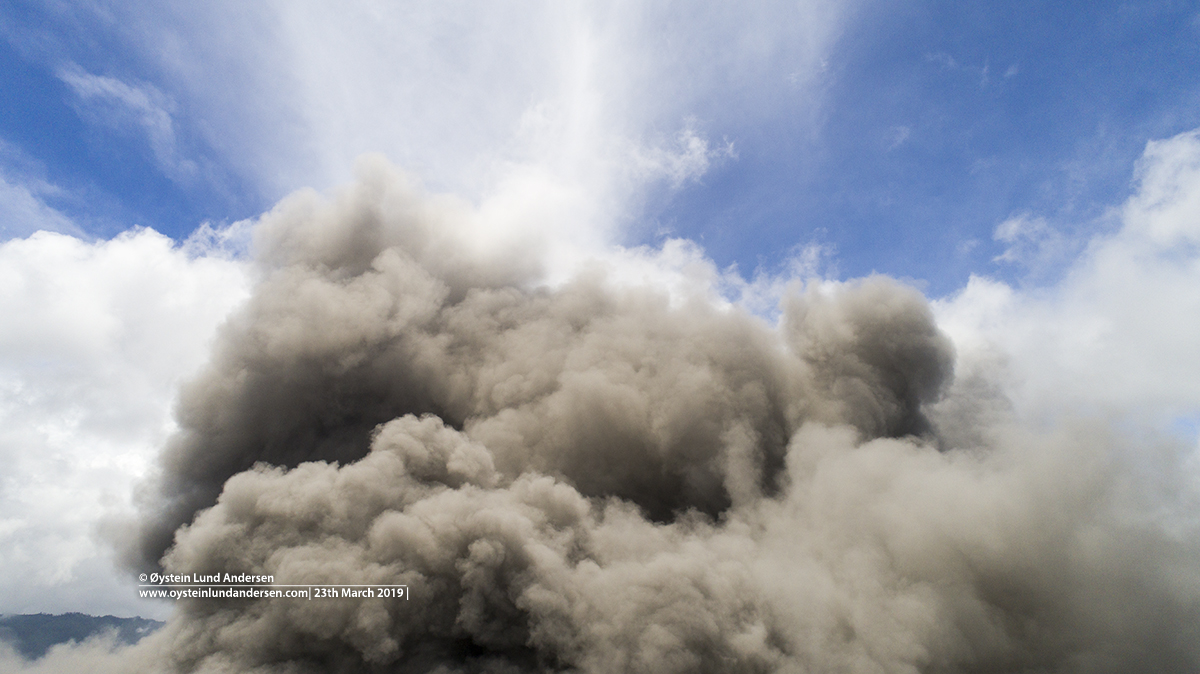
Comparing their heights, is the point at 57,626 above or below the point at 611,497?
above

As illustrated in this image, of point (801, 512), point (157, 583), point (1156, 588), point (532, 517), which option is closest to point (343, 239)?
point (157, 583)

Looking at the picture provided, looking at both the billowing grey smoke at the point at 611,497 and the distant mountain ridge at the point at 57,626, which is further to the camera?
the distant mountain ridge at the point at 57,626

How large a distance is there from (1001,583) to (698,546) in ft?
45.8

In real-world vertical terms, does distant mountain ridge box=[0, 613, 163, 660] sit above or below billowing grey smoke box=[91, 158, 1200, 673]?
above

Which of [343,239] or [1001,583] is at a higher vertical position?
[343,239]

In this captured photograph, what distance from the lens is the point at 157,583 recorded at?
26297 millimetres

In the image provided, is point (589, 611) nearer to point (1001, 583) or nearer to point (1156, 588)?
point (1001, 583)

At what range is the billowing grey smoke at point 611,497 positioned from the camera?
22.0 meters

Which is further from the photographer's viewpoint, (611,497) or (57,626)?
(57,626)

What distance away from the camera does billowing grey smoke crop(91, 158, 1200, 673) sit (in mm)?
22031

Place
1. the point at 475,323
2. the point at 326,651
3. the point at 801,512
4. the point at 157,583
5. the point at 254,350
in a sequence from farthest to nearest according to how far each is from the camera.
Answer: the point at 475,323, the point at 254,350, the point at 801,512, the point at 157,583, the point at 326,651

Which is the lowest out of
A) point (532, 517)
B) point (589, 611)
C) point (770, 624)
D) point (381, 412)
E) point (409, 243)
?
point (770, 624)

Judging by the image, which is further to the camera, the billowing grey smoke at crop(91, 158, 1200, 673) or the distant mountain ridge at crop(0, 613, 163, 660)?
the distant mountain ridge at crop(0, 613, 163, 660)

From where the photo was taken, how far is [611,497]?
3247 centimetres
